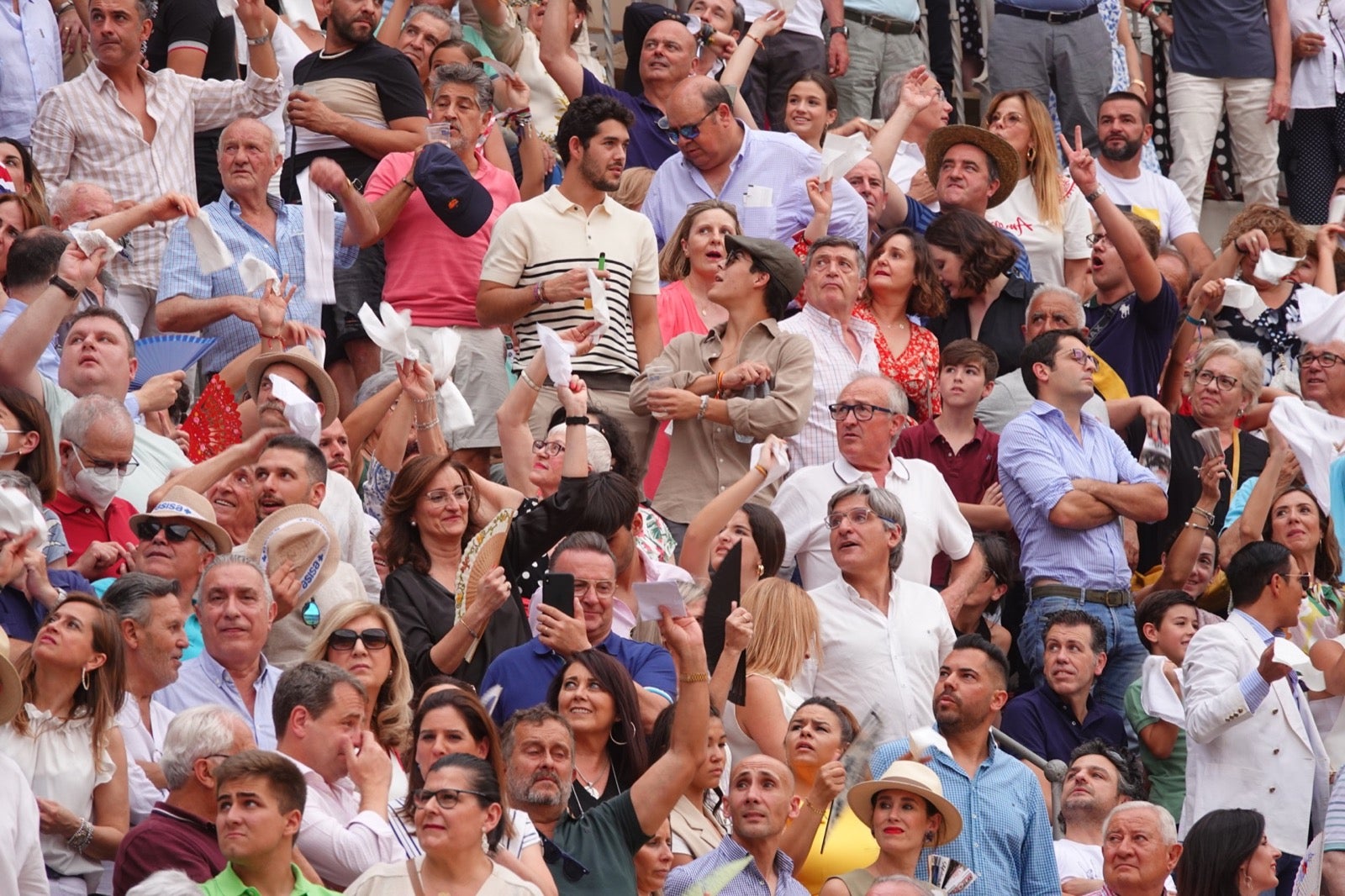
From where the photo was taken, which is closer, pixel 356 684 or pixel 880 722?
pixel 356 684

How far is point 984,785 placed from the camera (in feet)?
26.8

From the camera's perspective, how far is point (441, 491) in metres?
8.39

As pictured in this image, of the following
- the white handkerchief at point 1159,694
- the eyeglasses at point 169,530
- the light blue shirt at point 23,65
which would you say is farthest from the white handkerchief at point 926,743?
the light blue shirt at point 23,65

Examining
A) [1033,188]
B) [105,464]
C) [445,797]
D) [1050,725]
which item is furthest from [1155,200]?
[445,797]

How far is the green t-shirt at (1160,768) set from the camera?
381 inches

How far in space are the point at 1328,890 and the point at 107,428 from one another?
4234mm

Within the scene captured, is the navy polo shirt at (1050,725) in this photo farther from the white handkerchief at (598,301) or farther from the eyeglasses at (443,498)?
the eyeglasses at (443,498)

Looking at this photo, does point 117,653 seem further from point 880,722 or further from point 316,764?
point 880,722

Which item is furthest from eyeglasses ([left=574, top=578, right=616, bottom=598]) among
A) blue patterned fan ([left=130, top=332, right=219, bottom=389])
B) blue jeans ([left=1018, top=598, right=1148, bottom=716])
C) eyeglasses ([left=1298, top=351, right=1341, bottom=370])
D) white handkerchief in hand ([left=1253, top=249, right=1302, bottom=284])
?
white handkerchief in hand ([left=1253, top=249, right=1302, bottom=284])

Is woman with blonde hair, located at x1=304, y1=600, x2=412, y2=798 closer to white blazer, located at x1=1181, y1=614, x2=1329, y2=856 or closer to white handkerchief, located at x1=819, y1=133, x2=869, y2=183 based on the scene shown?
white blazer, located at x1=1181, y1=614, x2=1329, y2=856

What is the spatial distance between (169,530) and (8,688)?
1407 millimetres

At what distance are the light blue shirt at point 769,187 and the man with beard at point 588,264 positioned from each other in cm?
95

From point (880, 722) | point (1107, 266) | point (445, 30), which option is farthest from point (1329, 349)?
point (445, 30)

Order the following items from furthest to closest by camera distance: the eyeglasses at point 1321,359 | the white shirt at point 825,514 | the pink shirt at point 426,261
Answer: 1. the eyeglasses at point 1321,359
2. the pink shirt at point 426,261
3. the white shirt at point 825,514
